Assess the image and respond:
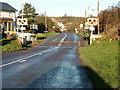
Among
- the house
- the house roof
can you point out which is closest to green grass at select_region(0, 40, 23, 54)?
the house

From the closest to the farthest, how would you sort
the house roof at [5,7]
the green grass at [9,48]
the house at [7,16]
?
1. the green grass at [9,48]
2. the house at [7,16]
3. the house roof at [5,7]

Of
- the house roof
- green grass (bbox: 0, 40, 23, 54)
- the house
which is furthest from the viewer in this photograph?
the house roof

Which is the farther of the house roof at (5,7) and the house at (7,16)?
the house roof at (5,7)

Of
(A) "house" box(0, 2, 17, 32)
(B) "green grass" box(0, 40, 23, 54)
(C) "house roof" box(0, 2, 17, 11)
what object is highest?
(C) "house roof" box(0, 2, 17, 11)

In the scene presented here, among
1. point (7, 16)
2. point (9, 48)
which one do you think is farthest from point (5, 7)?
point (9, 48)

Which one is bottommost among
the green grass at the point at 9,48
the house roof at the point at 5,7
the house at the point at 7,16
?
the green grass at the point at 9,48

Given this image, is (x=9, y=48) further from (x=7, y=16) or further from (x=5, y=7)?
(x=5, y=7)

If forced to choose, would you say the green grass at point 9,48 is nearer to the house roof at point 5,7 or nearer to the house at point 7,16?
the house at point 7,16

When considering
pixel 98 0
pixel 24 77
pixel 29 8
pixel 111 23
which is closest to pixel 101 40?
pixel 111 23

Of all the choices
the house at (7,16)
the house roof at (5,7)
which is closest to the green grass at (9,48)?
the house at (7,16)

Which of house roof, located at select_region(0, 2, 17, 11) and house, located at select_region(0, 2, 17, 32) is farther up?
house roof, located at select_region(0, 2, 17, 11)

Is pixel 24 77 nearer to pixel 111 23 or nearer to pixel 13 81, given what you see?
pixel 13 81

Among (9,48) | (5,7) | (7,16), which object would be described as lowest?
(9,48)

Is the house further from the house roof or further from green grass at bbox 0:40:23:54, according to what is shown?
green grass at bbox 0:40:23:54
